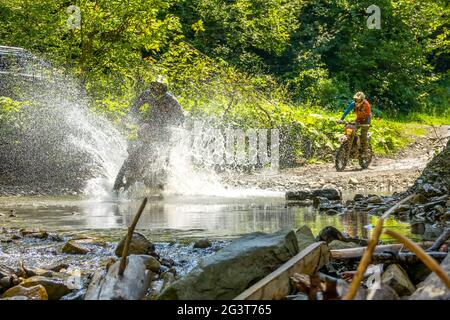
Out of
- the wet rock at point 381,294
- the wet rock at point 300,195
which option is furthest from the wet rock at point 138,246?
the wet rock at point 300,195

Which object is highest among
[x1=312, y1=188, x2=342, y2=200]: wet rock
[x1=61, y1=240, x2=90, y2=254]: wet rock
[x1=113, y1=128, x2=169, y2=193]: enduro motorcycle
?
[x1=113, y1=128, x2=169, y2=193]: enduro motorcycle

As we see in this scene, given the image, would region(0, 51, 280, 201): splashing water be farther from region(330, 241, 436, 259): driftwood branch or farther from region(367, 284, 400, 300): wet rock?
region(367, 284, 400, 300): wet rock

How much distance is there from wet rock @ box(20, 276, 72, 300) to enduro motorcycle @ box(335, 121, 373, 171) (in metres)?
14.8

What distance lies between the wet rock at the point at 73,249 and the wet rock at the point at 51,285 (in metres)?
1.45

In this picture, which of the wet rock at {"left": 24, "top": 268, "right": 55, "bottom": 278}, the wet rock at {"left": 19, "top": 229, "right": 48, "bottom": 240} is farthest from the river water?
the wet rock at {"left": 24, "top": 268, "right": 55, "bottom": 278}

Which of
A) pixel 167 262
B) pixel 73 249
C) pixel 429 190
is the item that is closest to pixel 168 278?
pixel 167 262

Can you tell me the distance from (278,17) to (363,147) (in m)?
8.29

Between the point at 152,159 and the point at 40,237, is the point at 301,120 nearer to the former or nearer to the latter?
the point at 152,159

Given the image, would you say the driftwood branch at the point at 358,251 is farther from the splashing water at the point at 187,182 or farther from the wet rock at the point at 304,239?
the splashing water at the point at 187,182

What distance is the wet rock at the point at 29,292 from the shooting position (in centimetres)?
444

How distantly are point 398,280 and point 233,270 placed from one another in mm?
886

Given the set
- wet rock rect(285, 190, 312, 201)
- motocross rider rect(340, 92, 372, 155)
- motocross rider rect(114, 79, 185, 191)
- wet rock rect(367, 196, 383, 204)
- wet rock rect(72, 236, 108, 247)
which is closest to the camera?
wet rock rect(72, 236, 108, 247)

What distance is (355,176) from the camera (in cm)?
1708

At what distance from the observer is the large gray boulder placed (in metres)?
3.98
